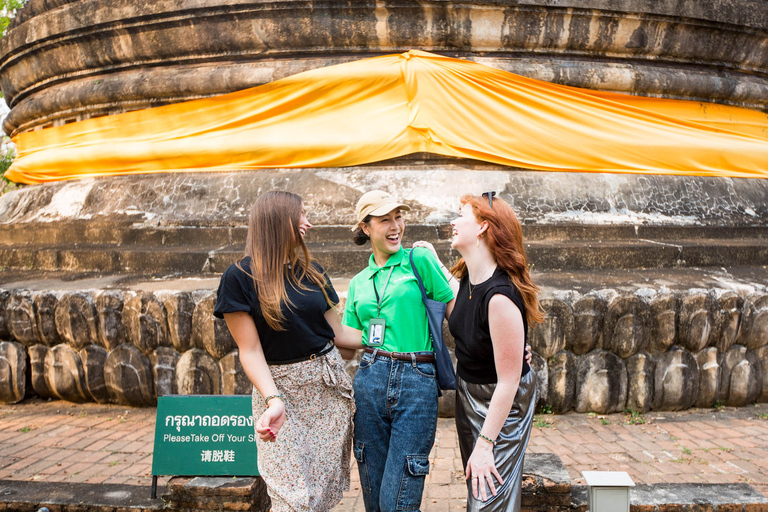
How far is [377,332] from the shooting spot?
2842mm

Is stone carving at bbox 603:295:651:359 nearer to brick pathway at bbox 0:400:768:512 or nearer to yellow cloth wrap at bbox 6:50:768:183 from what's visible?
brick pathway at bbox 0:400:768:512

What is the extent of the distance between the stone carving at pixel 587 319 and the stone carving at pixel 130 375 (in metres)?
3.41


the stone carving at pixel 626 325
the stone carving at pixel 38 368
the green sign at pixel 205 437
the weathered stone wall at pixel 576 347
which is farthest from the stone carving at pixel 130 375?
the stone carving at pixel 626 325

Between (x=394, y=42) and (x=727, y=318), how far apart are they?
3796 millimetres

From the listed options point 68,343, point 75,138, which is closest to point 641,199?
point 68,343

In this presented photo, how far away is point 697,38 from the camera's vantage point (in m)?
6.71

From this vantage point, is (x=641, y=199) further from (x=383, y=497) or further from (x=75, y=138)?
(x=75, y=138)

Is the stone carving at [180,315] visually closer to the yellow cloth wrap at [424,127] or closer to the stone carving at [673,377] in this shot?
the yellow cloth wrap at [424,127]

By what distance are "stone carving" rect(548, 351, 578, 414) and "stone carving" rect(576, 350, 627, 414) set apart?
0.06 m

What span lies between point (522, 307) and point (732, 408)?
12.3ft

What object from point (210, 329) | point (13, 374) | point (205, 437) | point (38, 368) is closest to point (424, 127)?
point (210, 329)

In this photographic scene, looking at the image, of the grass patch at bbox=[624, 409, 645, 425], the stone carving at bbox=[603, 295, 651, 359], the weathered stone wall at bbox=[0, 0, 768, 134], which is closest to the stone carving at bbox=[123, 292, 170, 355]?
the weathered stone wall at bbox=[0, 0, 768, 134]

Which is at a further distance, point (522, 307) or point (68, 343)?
point (68, 343)

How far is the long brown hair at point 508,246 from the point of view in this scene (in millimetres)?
2600
